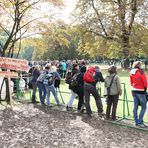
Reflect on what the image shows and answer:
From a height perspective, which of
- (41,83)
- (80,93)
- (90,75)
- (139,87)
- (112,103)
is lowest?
(112,103)

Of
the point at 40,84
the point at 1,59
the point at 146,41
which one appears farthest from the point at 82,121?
the point at 146,41

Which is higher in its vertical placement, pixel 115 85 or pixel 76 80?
pixel 76 80

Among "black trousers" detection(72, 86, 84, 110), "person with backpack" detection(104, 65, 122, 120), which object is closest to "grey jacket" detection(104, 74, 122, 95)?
"person with backpack" detection(104, 65, 122, 120)

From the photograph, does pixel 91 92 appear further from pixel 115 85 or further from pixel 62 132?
pixel 62 132

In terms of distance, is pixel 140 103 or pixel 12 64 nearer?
pixel 140 103

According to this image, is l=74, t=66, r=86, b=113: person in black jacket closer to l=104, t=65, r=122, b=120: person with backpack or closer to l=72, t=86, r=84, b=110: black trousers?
l=72, t=86, r=84, b=110: black trousers

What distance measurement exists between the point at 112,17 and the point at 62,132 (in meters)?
28.7

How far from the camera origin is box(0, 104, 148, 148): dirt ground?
752 centimetres

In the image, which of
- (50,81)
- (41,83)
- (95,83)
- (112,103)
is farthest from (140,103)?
(41,83)

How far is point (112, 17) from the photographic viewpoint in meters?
35.6

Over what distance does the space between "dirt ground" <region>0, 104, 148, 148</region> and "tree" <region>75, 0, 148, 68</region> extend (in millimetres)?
26637

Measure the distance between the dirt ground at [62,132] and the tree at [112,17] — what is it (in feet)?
87.4

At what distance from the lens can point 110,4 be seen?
3741cm

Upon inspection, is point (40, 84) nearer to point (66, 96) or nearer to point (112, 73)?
point (66, 96)
